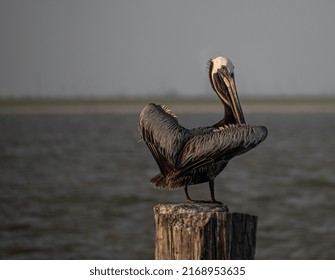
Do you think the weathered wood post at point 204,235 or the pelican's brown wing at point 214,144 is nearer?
the weathered wood post at point 204,235

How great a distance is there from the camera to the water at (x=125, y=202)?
60.0ft

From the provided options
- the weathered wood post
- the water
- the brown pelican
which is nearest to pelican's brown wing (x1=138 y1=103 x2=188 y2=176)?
the brown pelican

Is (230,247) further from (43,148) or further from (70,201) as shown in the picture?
(43,148)

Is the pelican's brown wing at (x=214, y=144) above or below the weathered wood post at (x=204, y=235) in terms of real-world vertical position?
above

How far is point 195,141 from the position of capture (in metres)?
6.30

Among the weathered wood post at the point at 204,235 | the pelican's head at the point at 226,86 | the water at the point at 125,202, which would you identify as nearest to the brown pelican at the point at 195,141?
the pelican's head at the point at 226,86

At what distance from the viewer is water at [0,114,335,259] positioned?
18.3m

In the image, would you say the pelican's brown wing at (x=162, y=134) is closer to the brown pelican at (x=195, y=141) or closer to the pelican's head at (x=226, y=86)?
the brown pelican at (x=195, y=141)

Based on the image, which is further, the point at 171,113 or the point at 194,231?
the point at 171,113

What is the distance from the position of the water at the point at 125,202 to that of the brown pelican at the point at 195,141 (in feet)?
34.9

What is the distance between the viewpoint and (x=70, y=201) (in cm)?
2711

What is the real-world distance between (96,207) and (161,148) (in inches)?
753
